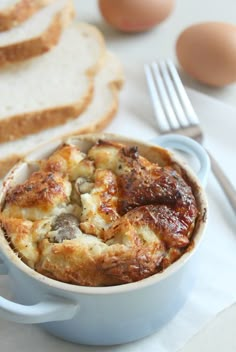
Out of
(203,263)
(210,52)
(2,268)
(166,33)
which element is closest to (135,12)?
(166,33)

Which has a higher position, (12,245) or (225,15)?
(12,245)

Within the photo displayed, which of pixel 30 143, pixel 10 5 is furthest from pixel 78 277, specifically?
pixel 10 5

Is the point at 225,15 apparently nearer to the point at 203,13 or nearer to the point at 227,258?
the point at 203,13

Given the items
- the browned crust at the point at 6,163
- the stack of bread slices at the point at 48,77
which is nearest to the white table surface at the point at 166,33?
the stack of bread slices at the point at 48,77

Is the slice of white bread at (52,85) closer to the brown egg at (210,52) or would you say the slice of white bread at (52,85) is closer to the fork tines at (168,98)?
the fork tines at (168,98)

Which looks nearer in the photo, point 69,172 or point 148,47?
point 69,172

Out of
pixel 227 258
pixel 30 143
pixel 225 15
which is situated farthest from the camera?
pixel 225 15

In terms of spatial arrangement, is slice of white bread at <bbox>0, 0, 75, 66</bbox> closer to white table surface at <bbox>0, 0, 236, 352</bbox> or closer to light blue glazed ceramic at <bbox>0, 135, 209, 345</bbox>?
white table surface at <bbox>0, 0, 236, 352</bbox>

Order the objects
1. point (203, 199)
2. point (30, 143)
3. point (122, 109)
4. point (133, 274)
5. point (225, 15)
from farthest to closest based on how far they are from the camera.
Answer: point (225, 15)
point (122, 109)
point (30, 143)
point (203, 199)
point (133, 274)
